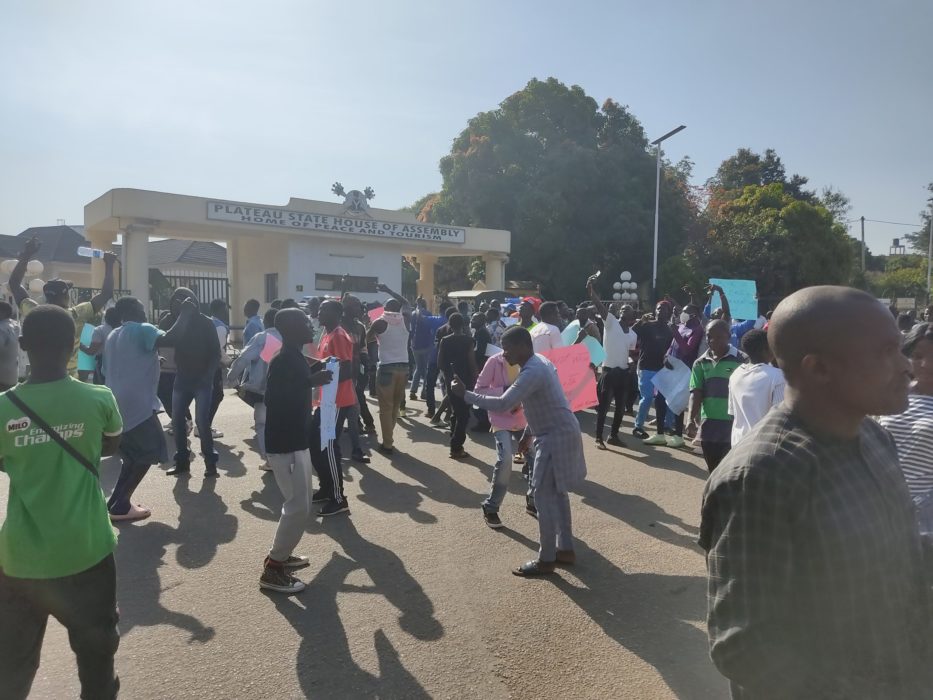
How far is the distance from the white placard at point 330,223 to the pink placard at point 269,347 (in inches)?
640

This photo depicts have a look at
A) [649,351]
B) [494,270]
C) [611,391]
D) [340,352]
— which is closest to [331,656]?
[340,352]

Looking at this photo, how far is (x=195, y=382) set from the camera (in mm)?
6949

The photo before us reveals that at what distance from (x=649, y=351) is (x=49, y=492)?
7520 millimetres

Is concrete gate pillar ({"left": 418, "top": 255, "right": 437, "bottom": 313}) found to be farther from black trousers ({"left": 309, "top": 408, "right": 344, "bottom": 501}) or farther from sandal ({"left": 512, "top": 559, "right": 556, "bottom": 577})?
sandal ({"left": 512, "top": 559, "right": 556, "bottom": 577})

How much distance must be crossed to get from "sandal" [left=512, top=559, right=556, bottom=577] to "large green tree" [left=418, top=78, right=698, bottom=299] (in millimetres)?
26124

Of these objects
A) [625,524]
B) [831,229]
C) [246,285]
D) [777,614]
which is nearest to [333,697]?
[777,614]

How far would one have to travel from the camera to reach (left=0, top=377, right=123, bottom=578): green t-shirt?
8.30 feet

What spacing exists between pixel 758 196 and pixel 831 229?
4503 mm

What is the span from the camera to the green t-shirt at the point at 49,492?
8.30ft

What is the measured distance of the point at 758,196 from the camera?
38.6 meters

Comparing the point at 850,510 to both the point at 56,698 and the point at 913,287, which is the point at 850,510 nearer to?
the point at 56,698

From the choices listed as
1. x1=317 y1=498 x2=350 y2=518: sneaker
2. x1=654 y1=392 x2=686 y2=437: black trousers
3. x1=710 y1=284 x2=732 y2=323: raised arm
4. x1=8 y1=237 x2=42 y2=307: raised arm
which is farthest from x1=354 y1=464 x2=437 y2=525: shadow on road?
x1=710 y1=284 x2=732 y2=323: raised arm

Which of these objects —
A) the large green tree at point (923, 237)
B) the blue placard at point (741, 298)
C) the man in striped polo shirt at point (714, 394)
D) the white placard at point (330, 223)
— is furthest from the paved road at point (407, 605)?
the large green tree at point (923, 237)

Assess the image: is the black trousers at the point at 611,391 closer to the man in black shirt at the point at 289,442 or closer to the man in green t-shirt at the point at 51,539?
the man in black shirt at the point at 289,442
